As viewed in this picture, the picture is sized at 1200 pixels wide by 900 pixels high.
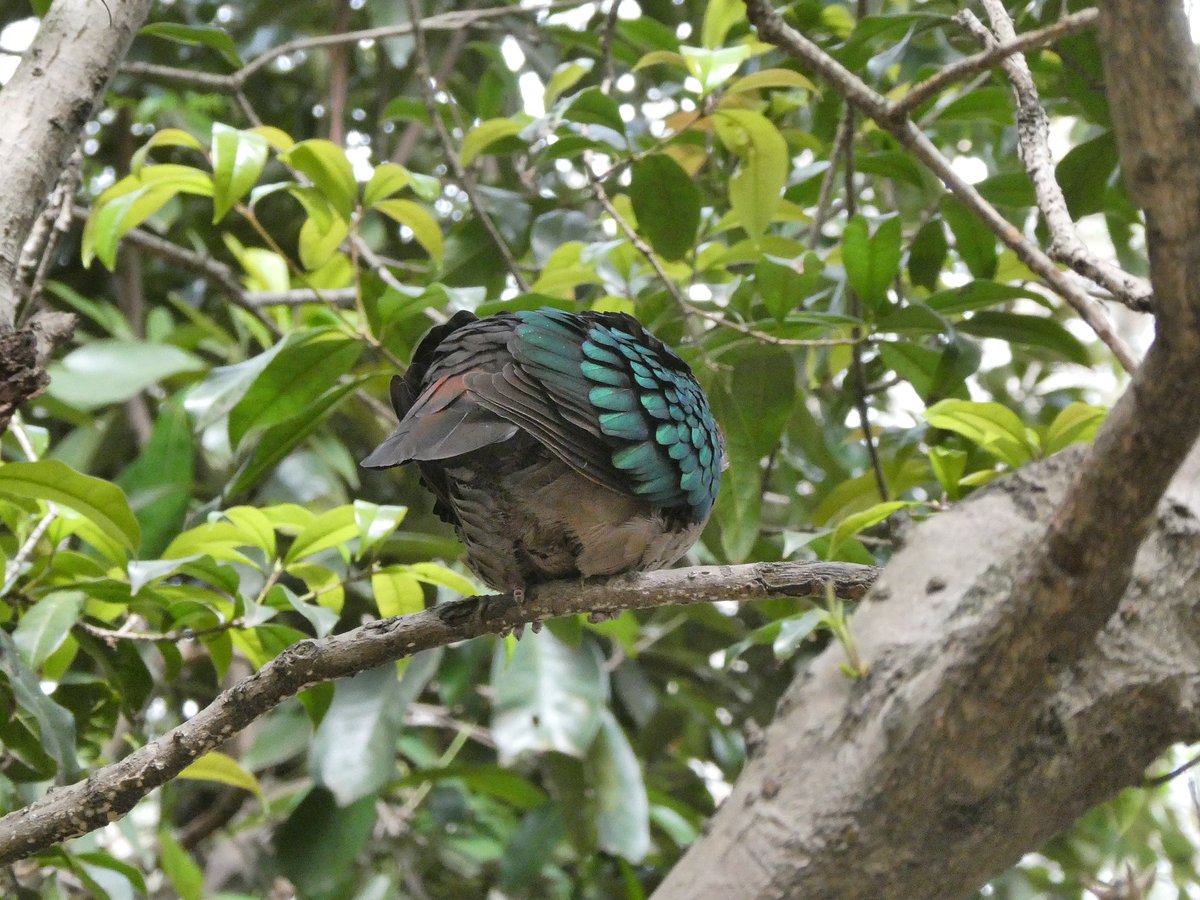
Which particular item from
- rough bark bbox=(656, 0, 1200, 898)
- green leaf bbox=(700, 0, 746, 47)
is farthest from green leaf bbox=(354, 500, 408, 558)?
green leaf bbox=(700, 0, 746, 47)

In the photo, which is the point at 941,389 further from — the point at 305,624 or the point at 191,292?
the point at 191,292

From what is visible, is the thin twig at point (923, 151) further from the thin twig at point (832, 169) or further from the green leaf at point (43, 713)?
the green leaf at point (43, 713)

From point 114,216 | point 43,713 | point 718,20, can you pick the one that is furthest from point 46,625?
point 718,20

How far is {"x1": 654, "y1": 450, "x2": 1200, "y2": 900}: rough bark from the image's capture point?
1308 mm

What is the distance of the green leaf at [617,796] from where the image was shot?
11.0 ft

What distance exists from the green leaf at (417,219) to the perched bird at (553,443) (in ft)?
2.76

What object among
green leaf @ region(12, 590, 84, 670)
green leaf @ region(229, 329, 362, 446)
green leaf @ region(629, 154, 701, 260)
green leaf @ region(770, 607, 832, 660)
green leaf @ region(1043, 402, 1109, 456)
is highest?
green leaf @ region(629, 154, 701, 260)

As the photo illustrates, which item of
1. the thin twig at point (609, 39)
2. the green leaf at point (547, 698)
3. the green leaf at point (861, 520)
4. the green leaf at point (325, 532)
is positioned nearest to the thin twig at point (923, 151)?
the green leaf at point (861, 520)

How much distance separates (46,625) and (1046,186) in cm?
205

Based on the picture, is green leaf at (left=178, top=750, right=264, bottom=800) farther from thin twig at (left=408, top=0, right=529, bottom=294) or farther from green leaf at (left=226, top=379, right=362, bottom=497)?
thin twig at (left=408, top=0, right=529, bottom=294)

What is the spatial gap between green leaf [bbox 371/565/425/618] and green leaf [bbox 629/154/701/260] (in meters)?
1.08

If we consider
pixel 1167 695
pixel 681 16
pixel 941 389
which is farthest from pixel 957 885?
pixel 681 16

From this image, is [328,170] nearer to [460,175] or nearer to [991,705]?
[460,175]

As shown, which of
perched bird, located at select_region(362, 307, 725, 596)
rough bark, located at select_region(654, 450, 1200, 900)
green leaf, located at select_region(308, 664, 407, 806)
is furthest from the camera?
green leaf, located at select_region(308, 664, 407, 806)
